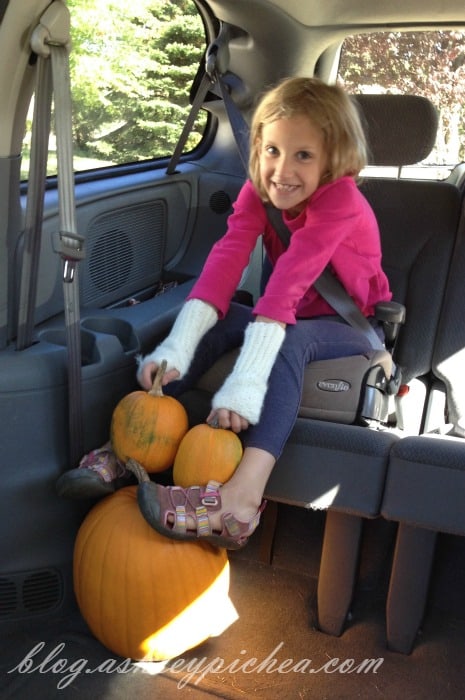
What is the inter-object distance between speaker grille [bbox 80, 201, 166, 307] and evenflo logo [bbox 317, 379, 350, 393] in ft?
3.40

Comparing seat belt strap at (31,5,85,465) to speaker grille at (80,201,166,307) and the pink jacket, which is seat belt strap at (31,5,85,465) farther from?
speaker grille at (80,201,166,307)

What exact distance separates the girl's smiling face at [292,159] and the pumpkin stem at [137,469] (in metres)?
0.93

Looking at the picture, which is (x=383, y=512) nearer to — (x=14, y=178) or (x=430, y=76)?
(x=14, y=178)

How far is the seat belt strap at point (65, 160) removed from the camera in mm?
2123

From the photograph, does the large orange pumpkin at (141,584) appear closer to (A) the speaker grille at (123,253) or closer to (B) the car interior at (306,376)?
(B) the car interior at (306,376)

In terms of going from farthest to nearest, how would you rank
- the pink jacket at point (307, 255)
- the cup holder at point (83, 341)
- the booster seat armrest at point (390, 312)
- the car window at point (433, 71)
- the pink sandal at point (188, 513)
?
the car window at point (433, 71) → the booster seat armrest at point (390, 312) → the cup holder at point (83, 341) → the pink jacket at point (307, 255) → the pink sandal at point (188, 513)

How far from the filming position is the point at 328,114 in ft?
7.98

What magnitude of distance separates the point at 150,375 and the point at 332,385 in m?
0.54

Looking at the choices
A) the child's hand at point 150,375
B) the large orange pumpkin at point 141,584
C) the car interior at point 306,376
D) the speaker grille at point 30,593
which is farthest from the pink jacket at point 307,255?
the speaker grille at point 30,593

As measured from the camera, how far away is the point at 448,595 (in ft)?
8.32

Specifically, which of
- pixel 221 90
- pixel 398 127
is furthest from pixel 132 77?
pixel 398 127

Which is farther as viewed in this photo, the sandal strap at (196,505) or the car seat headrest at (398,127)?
the car seat headrest at (398,127)

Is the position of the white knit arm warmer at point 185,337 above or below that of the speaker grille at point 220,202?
below

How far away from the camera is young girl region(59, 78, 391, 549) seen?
2068mm
